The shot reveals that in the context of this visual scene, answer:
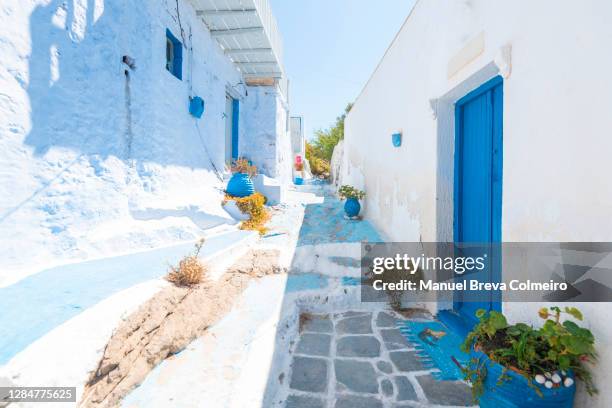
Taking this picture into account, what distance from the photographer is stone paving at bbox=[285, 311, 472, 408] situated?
88.0 inches

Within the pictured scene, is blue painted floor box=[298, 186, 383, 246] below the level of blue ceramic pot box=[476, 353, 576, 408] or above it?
above

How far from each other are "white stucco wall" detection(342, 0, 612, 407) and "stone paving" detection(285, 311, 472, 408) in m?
0.88

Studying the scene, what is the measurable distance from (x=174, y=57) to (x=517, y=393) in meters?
6.54

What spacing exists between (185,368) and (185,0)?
6249 millimetres

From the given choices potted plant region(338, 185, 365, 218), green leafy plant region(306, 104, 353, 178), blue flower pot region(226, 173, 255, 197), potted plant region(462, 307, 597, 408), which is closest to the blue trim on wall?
blue flower pot region(226, 173, 255, 197)

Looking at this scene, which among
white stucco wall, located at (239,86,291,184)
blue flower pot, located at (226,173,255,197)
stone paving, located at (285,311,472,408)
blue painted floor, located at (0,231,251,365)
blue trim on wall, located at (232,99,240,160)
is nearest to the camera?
blue painted floor, located at (0,231,251,365)

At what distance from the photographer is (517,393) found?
1515 millimetres

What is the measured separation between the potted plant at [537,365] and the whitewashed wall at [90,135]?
382 centimetres

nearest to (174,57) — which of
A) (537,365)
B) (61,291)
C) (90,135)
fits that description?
(90,135)

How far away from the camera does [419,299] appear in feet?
12.2

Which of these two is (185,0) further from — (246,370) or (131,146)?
(246,370)

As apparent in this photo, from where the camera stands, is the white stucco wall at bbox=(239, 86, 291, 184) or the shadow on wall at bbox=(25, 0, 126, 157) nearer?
the shadow on wall at bbox=(25, 0, 126, 157)

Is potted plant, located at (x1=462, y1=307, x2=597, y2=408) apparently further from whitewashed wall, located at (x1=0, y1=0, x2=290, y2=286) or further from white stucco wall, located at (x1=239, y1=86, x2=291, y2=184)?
white stucco wall, located at (x1=239, y1=86, x2=291, y2=184)

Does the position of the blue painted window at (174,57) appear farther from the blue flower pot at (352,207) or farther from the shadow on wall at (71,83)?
the blue flower pot at (352,207)
